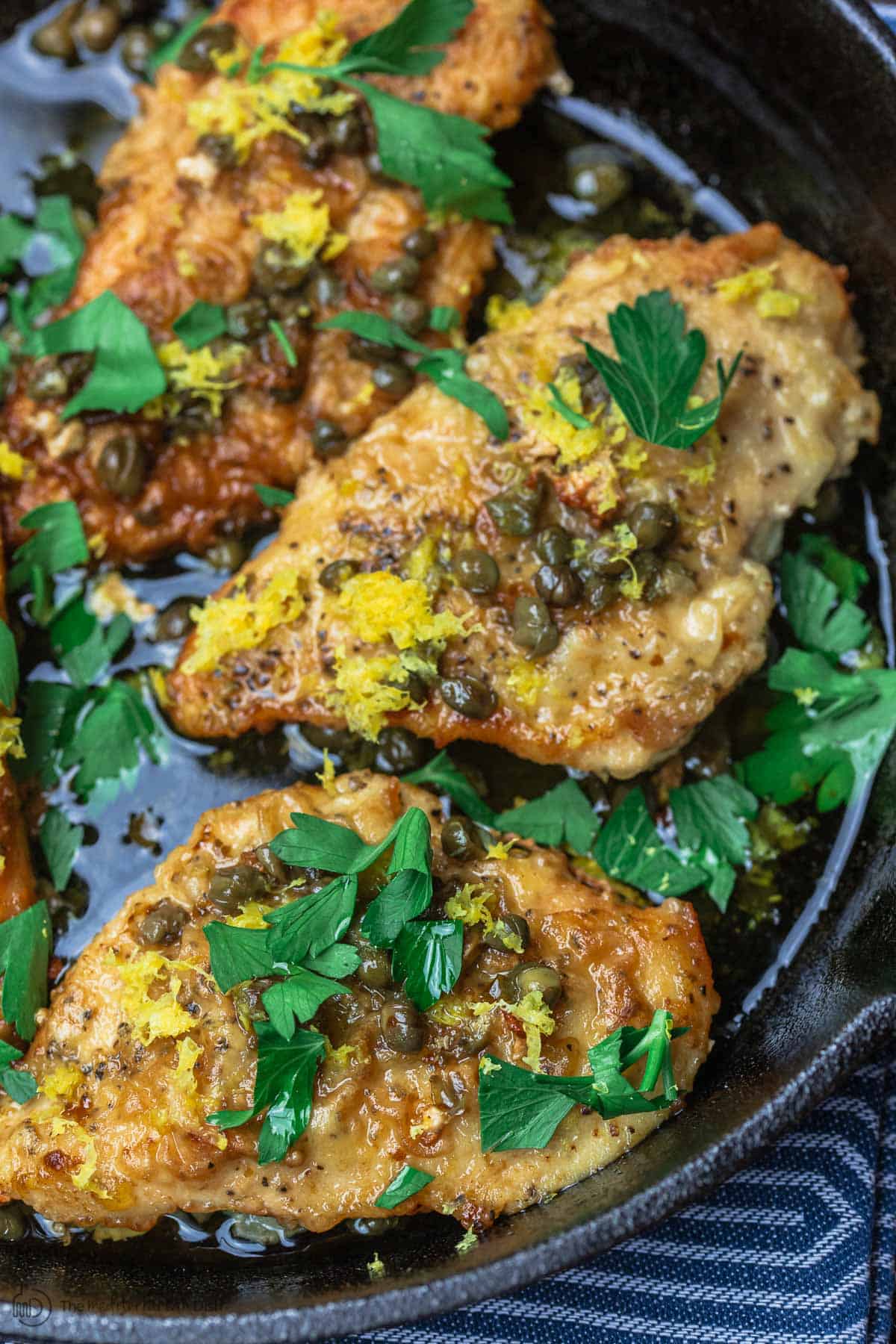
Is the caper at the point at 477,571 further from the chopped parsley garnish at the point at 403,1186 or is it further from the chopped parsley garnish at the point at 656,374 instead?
the chopped parsley garnish at the point at 403,1186

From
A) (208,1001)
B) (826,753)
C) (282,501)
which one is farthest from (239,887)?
(826,753)

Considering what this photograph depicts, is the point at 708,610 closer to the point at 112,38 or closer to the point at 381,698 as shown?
the point at 381,698

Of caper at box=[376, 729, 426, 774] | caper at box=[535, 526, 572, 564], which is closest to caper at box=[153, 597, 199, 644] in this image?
caper at box=[376, 729, 426, 774]

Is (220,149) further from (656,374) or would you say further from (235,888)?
(235,888)

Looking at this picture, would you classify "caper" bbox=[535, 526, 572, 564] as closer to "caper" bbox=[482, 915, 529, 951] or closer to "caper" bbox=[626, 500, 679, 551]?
"caper" bbox=[626, 500, 679, 551]

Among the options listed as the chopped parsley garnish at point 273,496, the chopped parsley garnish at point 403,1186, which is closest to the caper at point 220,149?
the chopped parsley garnish at point 273,496

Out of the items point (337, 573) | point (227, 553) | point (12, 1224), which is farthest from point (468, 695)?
point (12, 1224)
